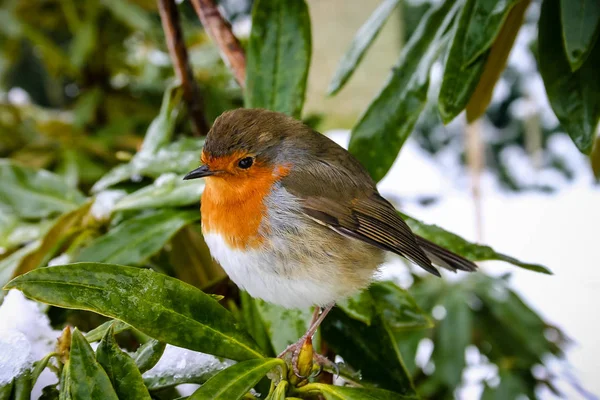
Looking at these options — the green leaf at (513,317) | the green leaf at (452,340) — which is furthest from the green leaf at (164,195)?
the green leaf at (513,317)

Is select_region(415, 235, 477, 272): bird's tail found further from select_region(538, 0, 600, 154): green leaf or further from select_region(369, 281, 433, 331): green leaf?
select_region(538, 0, 600, 154): green leaf

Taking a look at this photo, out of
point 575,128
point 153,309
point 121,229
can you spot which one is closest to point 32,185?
point 121,229

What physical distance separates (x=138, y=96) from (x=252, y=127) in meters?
1.13

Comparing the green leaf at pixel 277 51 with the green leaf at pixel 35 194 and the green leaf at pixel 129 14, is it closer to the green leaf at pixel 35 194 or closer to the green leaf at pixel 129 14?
the green leaf at pixel 35 194

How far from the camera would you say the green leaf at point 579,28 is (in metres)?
0.85

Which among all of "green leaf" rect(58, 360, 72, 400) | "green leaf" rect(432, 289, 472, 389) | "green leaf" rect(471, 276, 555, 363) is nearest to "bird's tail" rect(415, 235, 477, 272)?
"green leaf" rect(58, 360, 72, 400)

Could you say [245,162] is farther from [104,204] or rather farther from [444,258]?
[444,258]

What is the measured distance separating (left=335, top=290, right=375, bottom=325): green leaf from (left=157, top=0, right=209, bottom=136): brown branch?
48 cm

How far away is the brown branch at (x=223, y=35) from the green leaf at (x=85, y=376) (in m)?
0.59

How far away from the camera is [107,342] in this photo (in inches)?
24.8

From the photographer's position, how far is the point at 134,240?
3.11ft

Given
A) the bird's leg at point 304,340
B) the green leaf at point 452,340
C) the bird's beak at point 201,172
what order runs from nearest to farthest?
the bird's leg at point 304,340, the bird's beak at point 201,172, the green leaf at point 452,340

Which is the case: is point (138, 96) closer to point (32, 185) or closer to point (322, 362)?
point (32, 185)

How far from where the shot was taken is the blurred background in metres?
1.82
